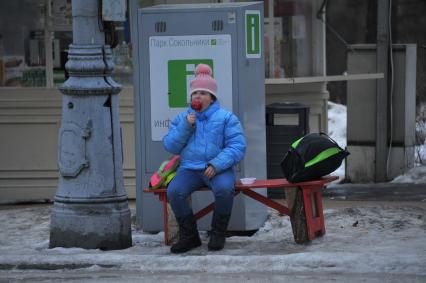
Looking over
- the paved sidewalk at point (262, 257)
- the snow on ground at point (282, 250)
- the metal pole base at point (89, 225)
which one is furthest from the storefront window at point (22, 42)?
the metal pole base at point (89, 225)

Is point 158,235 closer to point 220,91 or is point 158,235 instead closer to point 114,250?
point 114,250

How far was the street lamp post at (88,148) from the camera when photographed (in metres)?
7.58

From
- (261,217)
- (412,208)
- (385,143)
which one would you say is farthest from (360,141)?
(261,217)

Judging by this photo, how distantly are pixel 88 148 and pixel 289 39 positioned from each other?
4.97m

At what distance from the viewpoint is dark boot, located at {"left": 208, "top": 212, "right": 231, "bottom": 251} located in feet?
24.5

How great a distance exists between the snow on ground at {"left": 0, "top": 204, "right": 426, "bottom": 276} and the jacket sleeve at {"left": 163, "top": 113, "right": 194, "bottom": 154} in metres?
0.83

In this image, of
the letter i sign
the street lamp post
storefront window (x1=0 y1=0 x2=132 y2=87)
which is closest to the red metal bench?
the street lamp post

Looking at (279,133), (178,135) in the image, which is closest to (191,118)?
(178,135)

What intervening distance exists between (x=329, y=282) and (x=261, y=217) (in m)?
1.87

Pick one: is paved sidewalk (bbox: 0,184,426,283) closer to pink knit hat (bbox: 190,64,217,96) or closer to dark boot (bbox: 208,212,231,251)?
dark boot (bbox: 208,212,231,251)

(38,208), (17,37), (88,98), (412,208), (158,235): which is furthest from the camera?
(17,37)

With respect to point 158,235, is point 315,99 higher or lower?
higher

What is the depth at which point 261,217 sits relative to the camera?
329 inches

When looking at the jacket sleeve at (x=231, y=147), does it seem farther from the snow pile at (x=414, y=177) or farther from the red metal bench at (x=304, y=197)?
the snow pile at (x=414, y=177)
